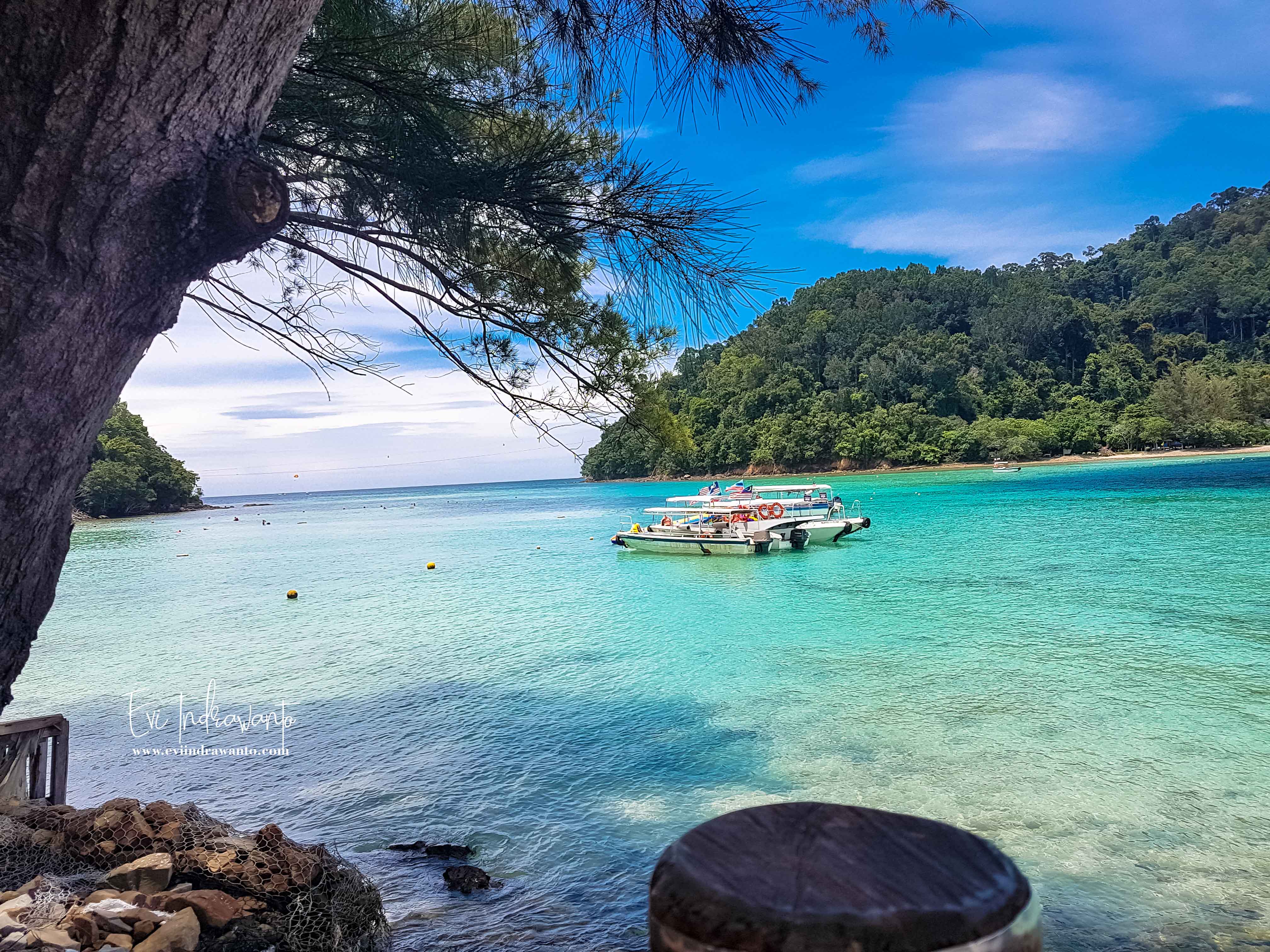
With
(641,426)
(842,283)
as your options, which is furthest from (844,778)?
(842,283)

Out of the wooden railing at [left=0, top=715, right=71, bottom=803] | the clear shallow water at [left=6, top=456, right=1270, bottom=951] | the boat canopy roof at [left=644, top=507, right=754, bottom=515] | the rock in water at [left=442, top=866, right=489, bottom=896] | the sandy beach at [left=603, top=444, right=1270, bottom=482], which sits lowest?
the clear shallow water at [left=6, top=456, right=1270, bottom=951]

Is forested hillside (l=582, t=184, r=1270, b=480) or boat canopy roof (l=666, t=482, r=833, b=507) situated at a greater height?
forested hillside (l=582, t=184, r=1270, b=480)

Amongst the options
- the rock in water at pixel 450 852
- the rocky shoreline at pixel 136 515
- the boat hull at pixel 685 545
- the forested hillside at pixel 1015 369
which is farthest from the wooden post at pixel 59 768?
the forested hillside at pixel 1015 369

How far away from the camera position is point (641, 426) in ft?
11.5

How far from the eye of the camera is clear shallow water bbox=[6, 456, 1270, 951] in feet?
15.3

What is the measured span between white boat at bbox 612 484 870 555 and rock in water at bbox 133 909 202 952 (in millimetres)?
20036

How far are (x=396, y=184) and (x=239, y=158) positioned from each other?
1.54m

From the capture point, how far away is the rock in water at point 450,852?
4961 mm

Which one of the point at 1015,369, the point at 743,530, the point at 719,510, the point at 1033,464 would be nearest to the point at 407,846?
the point at 743,530

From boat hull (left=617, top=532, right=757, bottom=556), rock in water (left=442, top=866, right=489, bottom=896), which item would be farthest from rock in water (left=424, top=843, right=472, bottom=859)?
boat hull (left=617, top=532, right=757, bottom=556)

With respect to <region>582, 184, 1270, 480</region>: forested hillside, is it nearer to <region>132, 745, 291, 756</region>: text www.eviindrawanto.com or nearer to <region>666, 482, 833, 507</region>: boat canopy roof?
<region>666, 482, 833, 507</region>: boat canopy roof

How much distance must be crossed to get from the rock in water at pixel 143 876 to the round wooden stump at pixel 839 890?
3745 mm

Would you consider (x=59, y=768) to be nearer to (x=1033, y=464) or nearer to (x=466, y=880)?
(x=466, y=880)

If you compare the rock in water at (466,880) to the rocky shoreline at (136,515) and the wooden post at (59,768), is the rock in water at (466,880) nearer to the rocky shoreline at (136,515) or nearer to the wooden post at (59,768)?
the wooden post at (59,768)
